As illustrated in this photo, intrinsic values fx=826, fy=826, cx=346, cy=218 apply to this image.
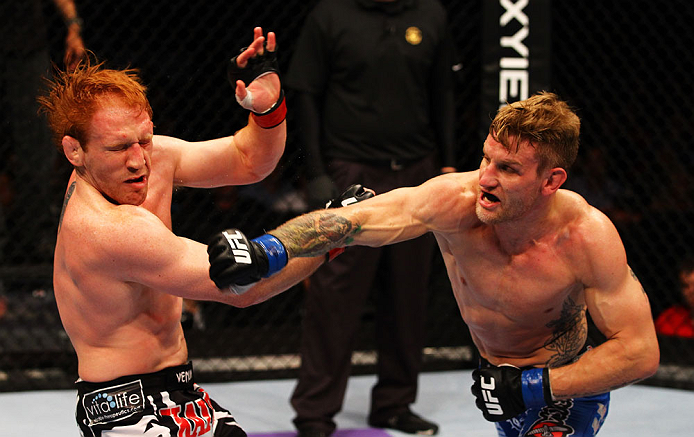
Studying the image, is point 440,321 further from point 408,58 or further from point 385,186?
point 408,58

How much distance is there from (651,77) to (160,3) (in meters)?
2.26

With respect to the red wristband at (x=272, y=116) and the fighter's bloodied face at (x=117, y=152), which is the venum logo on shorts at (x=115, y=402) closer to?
the fighter's bloodied face at (x=117, y=152)

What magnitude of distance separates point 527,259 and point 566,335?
0.81 ft

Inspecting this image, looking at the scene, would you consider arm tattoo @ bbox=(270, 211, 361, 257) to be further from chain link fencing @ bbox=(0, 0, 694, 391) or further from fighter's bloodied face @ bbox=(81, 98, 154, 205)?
chain link fencing @ bbox=(0, 0, 694, 391)

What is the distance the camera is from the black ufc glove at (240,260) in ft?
5.00

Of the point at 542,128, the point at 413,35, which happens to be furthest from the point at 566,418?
the point at 413,35

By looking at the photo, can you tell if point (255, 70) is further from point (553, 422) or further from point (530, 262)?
point (553, 422)


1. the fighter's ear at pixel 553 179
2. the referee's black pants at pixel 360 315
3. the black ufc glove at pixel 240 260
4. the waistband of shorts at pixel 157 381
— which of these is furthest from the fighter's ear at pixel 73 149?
the referee's black pants at pixel 360 315

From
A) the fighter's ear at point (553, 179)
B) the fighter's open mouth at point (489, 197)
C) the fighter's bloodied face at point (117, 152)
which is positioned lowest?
the fighter's open mouth at point (489, 197)

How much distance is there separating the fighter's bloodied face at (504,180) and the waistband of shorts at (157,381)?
2.48 feet

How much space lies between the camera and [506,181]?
1862 millimetres

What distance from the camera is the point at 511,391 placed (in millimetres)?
1921

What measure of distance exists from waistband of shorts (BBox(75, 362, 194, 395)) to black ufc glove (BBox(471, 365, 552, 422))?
2.26ft

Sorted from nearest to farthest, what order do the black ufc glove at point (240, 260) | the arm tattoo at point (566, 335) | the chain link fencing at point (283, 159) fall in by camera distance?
the black ufc glove at point (240, 260) < the arm tattoo at point (566, 335) < the chain link fencing at point (283, 159)
